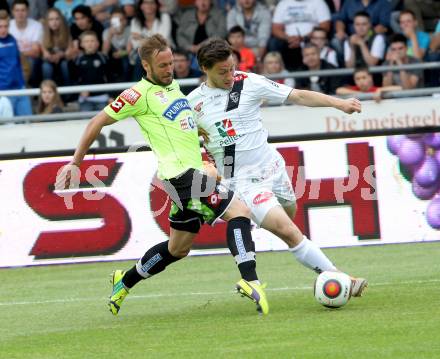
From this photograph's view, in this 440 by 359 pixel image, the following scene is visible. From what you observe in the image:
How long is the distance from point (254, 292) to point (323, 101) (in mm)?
1558

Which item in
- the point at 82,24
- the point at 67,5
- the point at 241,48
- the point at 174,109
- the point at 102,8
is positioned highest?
the point at 174,109

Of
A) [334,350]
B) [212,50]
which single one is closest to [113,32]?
[212,50]

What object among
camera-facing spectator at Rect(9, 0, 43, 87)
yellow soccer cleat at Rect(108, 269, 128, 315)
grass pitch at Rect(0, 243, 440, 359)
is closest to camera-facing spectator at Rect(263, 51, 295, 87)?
camera-facing spectator at Rect(9, 0, 43, 87)

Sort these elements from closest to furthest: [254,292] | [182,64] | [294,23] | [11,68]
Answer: [254,292] < [182,64] < [11,68] < [294,23]

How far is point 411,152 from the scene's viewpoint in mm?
13461

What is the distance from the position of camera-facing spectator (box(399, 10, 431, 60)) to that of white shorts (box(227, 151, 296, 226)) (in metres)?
8.89

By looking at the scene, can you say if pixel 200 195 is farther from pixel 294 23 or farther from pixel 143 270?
pixel 294 23

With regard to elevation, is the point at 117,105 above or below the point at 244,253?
above

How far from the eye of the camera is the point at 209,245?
13.5m

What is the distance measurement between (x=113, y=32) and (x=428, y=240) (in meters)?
8.14

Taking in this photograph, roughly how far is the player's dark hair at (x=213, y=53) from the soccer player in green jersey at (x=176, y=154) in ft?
0.82

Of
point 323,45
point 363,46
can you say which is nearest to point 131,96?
point 363,46

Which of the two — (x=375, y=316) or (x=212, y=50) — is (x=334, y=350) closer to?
(x=375, y=316)

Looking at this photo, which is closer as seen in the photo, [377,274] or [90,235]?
[377,274]
